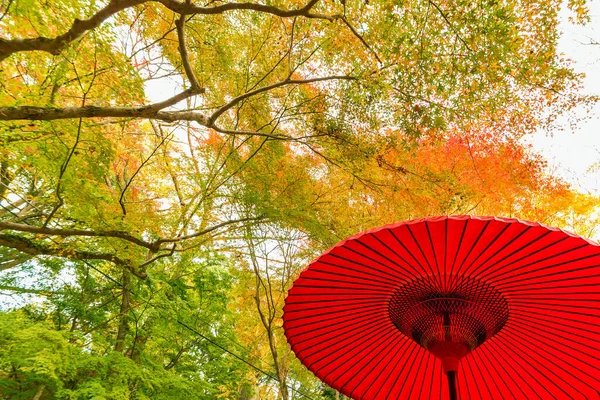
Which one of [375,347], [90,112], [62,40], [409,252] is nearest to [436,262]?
[409,252]

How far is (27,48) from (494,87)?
4.37 metres

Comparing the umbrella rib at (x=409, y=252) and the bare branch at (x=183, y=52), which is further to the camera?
the bare branch at (x=183, y=52)

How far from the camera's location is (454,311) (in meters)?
1.49

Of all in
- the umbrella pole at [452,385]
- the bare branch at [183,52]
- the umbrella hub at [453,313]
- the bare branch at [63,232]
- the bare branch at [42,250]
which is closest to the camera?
the umbrella pole at [452,385]

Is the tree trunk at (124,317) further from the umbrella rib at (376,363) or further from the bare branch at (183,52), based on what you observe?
the umbrella rib at (376,363)

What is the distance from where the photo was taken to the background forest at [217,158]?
3.57 meters

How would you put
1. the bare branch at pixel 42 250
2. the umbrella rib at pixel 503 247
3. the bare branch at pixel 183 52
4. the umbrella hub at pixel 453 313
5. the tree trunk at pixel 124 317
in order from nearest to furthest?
the umbrella rib at pixel 503 247
the umbrella hub at pixel 453 313
the bare branch at pixel 183 52
the bare branch at pixel 42 250
the tree trunk at pixel 124 317

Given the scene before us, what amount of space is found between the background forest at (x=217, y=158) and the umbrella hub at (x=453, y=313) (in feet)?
8.49

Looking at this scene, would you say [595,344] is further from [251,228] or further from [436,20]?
[251,228]

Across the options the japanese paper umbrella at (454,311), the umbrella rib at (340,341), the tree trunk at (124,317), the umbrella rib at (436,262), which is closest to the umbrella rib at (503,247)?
the japanese paper umbrella at (454,311)

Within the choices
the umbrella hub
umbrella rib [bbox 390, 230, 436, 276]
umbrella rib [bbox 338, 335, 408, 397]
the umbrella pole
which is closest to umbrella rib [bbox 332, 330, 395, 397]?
umbrella rib [bbox 338, 335, 408, 397]

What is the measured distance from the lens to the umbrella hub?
4.85 feet

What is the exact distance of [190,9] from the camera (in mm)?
2957

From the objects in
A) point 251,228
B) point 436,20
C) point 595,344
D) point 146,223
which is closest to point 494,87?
point 436,20
